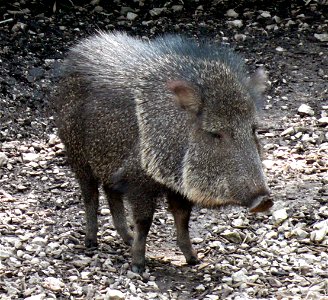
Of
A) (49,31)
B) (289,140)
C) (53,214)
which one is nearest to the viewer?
(53,214)

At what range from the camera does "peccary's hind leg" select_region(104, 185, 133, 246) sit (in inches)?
218

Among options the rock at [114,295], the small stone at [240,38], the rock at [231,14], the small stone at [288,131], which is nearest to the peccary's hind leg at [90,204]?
the rock at [114,295]

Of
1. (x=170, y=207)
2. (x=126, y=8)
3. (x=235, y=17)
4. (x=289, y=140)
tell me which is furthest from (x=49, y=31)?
(x=170, y=207)

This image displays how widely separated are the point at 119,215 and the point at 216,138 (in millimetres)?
1046

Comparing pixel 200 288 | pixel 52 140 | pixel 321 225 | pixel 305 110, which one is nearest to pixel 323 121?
pixel 305 110

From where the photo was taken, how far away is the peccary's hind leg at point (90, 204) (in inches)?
214

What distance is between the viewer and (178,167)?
4.87 meters

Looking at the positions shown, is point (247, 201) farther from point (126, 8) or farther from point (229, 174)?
point (126, 8)

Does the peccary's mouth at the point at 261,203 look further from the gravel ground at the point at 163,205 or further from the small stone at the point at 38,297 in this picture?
the small stone at the point at 38,297

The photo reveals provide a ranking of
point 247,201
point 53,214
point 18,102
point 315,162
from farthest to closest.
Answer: point 18,102
point 315,162
point 53,214
point 247,201

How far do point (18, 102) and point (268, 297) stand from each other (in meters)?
3.35

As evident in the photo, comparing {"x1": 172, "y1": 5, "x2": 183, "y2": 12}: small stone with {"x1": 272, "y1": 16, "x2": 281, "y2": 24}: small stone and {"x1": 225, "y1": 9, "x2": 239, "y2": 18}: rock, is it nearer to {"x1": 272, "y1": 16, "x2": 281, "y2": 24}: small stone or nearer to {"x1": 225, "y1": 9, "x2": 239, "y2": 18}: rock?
{"x1": 225, "y1": 9, "x2": 239, "y2": 18}: rock

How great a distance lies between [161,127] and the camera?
4.92 meters

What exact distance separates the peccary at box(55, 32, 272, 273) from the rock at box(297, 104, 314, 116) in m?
2.12
